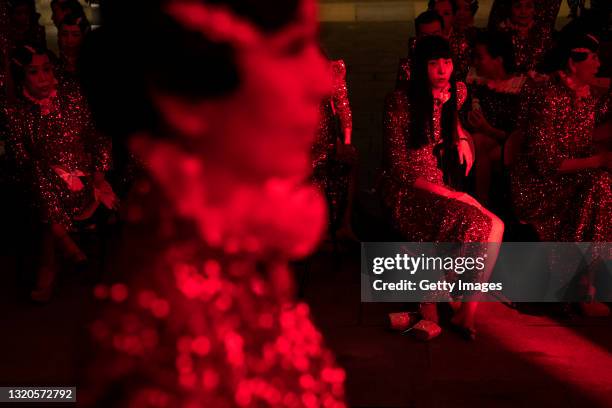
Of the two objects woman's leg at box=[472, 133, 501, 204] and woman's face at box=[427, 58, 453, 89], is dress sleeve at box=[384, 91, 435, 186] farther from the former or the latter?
woman's leg at box=[472, 133, 501, 204]

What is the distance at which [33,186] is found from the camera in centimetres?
502

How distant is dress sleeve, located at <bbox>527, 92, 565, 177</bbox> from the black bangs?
62 centimetres

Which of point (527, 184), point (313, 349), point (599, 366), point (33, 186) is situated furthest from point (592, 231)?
point (313, 349)

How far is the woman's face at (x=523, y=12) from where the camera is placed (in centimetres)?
619

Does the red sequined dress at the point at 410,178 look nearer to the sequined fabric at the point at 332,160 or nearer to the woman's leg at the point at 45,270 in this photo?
→ the sequined fabric at the point at 332,160

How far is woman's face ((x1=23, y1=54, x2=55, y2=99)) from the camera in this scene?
16.2 ft

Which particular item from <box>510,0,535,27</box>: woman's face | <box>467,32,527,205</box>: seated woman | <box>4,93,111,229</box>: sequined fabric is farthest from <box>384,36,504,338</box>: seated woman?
<box>4,93,111,229</box>: sequined fabric

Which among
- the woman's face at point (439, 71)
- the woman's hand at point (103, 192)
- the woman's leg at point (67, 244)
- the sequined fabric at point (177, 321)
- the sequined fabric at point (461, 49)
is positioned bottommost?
the woman's leg at point (67, 244)

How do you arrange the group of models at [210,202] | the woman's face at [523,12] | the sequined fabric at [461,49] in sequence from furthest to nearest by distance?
the sequined fabric at [461,49]
the woman's face at [523,12]
the group of models at [210,202]

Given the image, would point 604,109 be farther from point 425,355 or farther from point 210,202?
point 210,202

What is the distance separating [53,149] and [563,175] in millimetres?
3059

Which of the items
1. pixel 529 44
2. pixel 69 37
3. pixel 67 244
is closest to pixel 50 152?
pixel 67 244

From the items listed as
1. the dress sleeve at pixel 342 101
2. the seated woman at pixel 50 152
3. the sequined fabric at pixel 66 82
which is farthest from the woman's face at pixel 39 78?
the dress sleeve at pixel 342 101

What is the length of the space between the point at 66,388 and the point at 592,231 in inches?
117
